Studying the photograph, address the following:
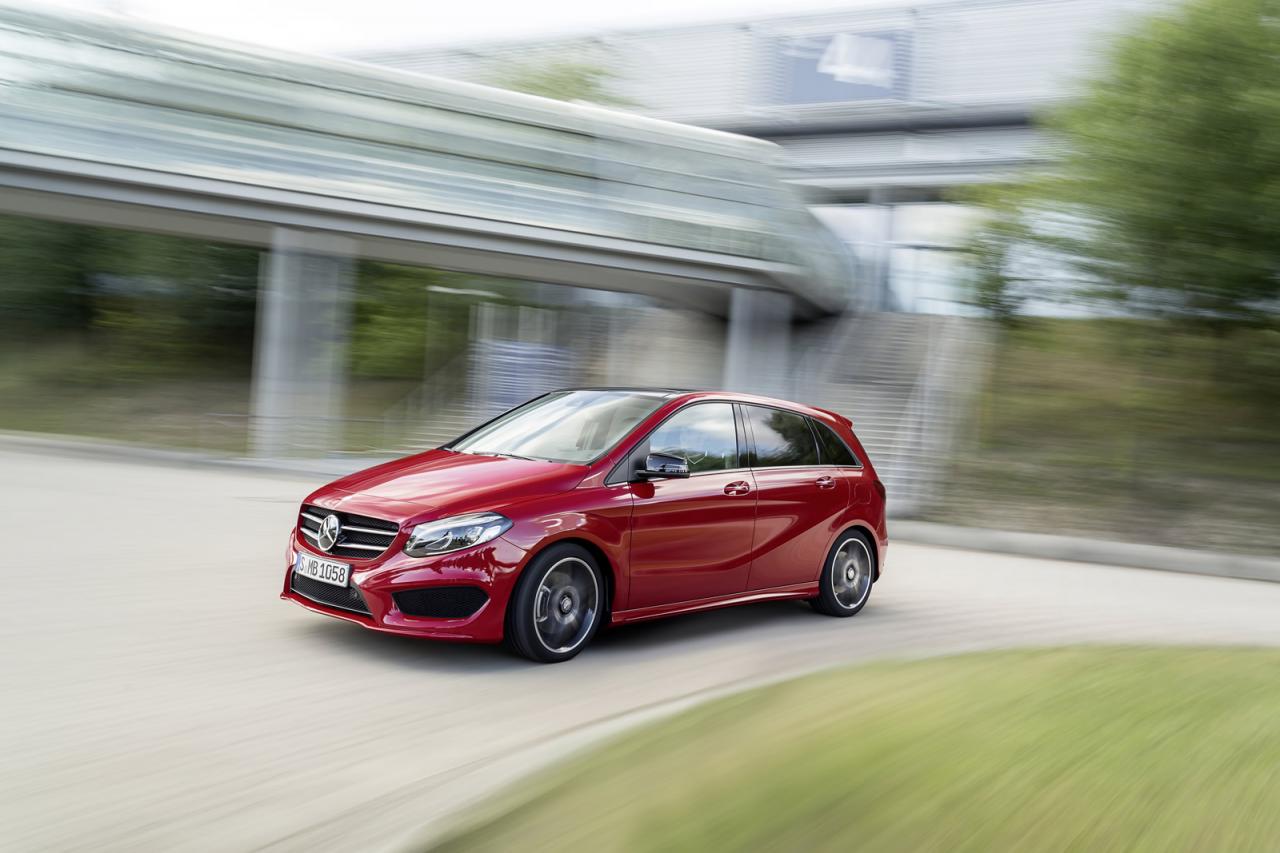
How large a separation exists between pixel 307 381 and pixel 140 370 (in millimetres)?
11416

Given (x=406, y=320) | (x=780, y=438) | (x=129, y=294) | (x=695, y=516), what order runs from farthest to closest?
(x=129, y=294)
(x=406, y=320)
(x=780, y=438)
(x=695, y=516)

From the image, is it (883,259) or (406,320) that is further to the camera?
(883,259)

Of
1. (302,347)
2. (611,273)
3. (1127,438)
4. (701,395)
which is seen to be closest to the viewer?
(701,395)

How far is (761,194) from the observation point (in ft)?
79.6

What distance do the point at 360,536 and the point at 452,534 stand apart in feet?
1.76

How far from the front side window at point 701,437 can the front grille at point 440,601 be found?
1531 millimetres

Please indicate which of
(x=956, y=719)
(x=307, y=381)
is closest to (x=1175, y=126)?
(x=307, y=381)

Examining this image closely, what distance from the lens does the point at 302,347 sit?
2169 centimetres

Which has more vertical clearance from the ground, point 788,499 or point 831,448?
point 831,448

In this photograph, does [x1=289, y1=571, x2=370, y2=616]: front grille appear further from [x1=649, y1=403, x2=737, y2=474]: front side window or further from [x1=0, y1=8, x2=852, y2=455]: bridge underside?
[x1=0, y1=8, x2=852, y2=455]: bridge underside

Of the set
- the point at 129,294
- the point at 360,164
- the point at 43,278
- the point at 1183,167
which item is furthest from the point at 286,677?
the point at 43,278

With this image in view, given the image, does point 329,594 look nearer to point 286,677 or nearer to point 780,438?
point 286,677

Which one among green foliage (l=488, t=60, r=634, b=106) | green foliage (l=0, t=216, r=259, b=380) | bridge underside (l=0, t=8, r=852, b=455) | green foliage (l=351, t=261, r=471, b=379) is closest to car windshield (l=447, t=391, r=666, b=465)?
bridge underside (l=0, t=8, r=852, b=455)

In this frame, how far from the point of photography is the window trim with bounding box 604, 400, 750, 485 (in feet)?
22.2
